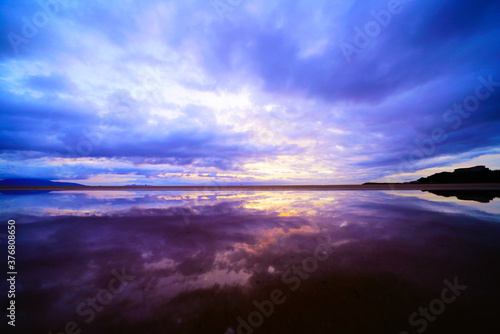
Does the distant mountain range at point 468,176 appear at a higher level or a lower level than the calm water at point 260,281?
higher

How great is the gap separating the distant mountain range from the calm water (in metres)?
64.2

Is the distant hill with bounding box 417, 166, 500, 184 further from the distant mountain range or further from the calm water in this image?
the calm water

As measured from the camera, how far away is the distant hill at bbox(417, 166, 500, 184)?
44.8 metres

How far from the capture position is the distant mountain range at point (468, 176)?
44.9 metres

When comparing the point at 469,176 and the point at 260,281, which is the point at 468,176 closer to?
the point at 469,176

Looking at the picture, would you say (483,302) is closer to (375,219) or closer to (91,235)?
(375,219)

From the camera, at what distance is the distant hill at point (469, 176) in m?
44.8

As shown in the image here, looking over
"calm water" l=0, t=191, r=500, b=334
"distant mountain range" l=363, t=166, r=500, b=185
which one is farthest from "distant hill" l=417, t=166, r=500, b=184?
"calm water" l=0, t=191, r=500, b=334

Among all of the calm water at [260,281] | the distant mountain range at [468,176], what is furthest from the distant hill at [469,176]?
the calm water at [260,281]

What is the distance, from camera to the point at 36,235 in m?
6.08

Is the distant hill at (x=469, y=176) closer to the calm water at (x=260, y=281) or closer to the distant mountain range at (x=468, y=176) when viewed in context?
the distant mountain range at (x=468, y=176)

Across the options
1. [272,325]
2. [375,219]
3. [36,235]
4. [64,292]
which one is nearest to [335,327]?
[272,325]

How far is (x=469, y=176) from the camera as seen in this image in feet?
156

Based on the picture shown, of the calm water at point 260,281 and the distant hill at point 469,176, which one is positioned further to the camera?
the distant hill at point 469,176
